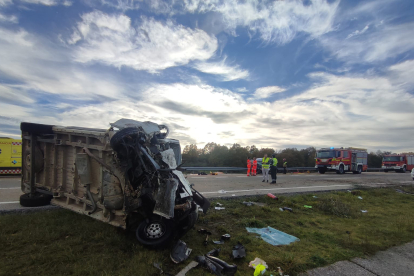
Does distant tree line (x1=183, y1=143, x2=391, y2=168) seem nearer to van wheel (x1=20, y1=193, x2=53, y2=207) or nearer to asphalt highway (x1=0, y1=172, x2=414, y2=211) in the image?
asphalt highway (x1=0, y1=172, x2=414, y2=211)

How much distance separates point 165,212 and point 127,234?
40.8 inches

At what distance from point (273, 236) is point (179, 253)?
198cm

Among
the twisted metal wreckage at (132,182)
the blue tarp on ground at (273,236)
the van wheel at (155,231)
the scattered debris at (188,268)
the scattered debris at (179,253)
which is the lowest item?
the blue tarp on ground at (273,236)

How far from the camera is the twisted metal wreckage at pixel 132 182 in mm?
3531

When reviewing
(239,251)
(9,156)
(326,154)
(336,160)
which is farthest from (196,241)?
(336,160)

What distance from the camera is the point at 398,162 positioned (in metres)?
30.4

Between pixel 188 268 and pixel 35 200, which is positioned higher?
pixel 35 200

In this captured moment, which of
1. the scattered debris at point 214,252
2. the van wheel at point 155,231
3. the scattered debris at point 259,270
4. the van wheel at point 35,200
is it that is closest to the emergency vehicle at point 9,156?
the van wheel at point 35,200

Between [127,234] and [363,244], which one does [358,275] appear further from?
[127,234]

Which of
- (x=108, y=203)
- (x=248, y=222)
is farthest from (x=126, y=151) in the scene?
(x=248, y=222)

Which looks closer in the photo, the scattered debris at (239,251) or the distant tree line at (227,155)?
the scattered debris at (239,251)

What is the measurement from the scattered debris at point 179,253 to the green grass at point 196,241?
72mm

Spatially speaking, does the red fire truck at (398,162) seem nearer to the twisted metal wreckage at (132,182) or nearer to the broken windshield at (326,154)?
the broken windshield at (326,154)

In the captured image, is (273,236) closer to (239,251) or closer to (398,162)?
(239,251)
